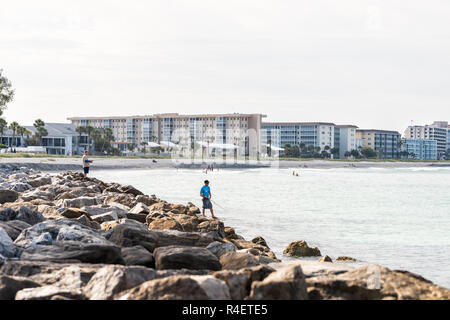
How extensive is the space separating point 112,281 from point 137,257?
164cm

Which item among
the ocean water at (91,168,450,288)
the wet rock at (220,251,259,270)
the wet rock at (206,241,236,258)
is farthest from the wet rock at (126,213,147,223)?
the wet rock at (220,251,259,270)

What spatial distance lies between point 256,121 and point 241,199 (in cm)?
12506

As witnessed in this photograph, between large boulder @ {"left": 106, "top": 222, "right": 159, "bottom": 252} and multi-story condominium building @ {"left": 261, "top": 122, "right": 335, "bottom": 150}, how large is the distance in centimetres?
17793

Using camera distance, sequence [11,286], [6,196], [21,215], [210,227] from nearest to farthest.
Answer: [11,286] < [21,215] < [210,227] < [6,196]

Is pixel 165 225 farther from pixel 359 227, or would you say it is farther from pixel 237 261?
pixel 359 227

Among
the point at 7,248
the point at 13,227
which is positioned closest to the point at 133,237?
the point at 7,248

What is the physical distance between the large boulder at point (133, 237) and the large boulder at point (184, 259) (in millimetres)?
727

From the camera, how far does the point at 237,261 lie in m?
6.58

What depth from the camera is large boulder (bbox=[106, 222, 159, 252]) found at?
22.9ft

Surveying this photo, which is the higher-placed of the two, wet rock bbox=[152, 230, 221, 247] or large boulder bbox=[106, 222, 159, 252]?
large boulder bbox=[106, 222, 159, 252]

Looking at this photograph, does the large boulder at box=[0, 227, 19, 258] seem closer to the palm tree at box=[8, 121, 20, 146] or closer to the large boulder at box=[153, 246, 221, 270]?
the large boulder at box=[153, 246, 221, 270]
